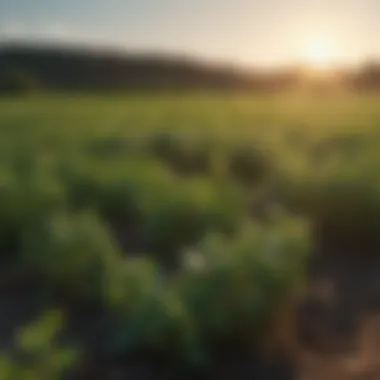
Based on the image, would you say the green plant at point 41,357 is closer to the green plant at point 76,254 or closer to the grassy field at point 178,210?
the grassy field at point 178,210

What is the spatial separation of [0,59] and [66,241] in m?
0.68

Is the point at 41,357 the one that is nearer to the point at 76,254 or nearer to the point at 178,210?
the point at 76,254

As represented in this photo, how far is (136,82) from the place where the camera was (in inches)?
88.3

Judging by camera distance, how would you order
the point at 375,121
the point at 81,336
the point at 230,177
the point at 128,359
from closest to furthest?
the point at 128,359
the point at 81,336
the point at 230,177
the point at 375,121

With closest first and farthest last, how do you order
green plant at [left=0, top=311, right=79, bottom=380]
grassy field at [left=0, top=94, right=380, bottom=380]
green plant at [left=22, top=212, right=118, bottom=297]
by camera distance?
1. green plant at [left=0, top=311, right=79, bottom=380]
2. grassy field at [left=0, top=94, right=380, bottom=380]
3. green plant at [left=22, top=212, right=118, bottom=297]

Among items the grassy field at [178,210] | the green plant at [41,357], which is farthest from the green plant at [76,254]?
the green plant at [41,357]

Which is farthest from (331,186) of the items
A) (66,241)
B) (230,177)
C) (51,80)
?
(51,80)

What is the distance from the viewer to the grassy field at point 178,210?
53.7 inches

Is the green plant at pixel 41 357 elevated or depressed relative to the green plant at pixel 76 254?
depressed

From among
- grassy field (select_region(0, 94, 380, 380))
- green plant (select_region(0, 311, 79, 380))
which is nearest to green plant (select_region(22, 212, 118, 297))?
grassy field (select_region(0, 94, 380, 380))

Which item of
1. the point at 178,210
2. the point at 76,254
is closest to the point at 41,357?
the point at 76,254

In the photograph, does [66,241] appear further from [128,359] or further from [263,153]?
[263,153]

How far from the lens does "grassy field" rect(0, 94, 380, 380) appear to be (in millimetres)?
1364

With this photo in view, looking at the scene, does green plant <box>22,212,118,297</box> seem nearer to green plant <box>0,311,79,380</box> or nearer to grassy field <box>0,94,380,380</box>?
grassy field <box>0,94,380,380</box>
